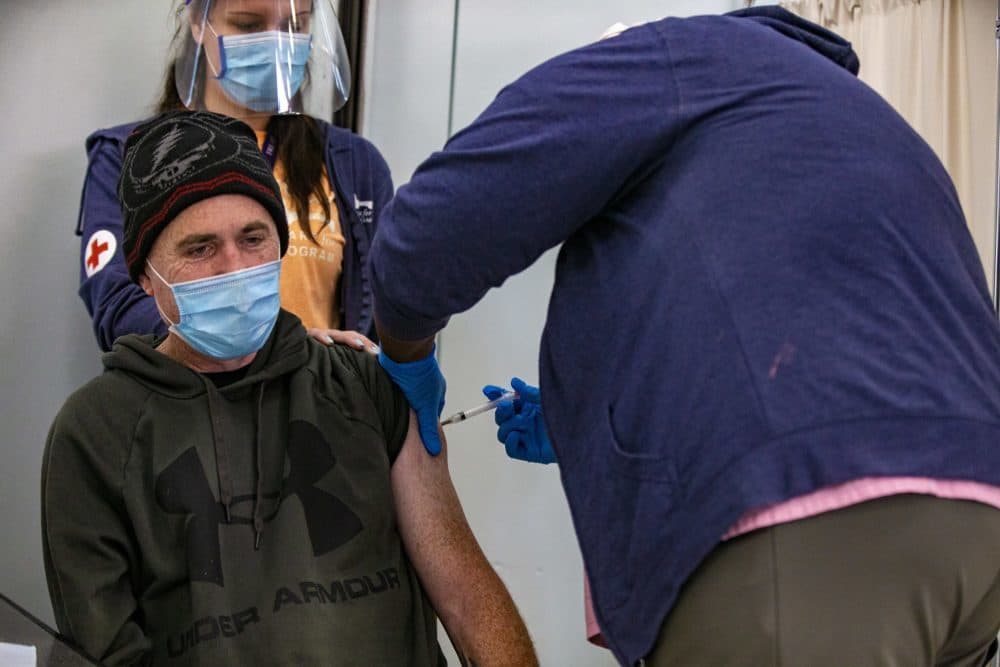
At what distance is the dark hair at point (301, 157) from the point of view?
2.29m

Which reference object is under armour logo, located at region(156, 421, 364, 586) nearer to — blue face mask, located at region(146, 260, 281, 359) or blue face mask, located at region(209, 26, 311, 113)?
blue face mask, located at region(146, 260, 281, 359)

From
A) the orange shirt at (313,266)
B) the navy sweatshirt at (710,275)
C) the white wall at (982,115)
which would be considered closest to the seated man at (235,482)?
the orange shirt at (313,266)

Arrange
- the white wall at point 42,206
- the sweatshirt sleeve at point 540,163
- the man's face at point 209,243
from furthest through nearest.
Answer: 1. the white wall at point 42,206
2. the man's face at point 209,243
3. the sweatshirt sleeve at point 540,163

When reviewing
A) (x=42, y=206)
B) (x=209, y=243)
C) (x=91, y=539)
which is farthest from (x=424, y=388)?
(x=42, y=206)

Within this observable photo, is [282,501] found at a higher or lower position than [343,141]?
lower

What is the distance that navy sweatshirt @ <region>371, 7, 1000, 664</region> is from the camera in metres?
1.00

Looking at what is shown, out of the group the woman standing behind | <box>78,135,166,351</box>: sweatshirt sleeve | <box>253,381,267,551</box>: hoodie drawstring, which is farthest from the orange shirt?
<box>253,381,267,551</box>: hoodie drawstring

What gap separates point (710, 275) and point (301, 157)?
56.7 inches

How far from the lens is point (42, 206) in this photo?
111 inches

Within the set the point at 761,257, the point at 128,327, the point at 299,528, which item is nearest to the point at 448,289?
the point at 761,257

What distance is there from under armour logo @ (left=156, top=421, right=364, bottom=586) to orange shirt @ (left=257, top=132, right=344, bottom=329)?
1.93 feet

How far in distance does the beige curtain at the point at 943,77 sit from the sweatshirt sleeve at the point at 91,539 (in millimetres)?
1961

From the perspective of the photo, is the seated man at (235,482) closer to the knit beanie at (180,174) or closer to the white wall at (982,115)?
the knit beanie at (180,174)

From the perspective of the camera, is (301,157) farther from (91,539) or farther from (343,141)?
(91,539)
